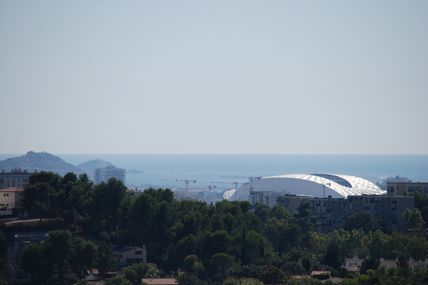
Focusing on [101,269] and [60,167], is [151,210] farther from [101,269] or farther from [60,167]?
[60,167]

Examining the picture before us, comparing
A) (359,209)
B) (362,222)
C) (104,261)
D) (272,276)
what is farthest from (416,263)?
(359,209)

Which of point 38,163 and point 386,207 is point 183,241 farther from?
point 38,163

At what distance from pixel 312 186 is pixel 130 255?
49949 mm

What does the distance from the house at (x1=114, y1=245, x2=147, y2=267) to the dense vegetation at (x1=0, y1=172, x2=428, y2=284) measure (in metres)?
0.53

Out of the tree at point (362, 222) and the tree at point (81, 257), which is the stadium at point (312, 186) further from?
the tree at point (81, 257)

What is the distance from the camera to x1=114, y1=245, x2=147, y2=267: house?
36.7 meters

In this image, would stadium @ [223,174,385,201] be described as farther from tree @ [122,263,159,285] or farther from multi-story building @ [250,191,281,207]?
tree @ [122,263,159,285]

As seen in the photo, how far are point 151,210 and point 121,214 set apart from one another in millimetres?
1288

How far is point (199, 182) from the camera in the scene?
173750 millimetres

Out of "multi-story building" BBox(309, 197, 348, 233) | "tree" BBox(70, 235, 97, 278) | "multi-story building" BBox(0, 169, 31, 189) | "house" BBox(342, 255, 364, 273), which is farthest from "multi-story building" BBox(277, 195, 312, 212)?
"tree" BBox(70, 235, 97, 278)

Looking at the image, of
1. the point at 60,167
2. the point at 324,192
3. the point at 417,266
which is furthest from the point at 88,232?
the point at 60,167

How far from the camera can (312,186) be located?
8569 centimetres

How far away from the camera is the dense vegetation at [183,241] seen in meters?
33.0

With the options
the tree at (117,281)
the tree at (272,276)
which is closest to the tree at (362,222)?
the tree at (272,276)
